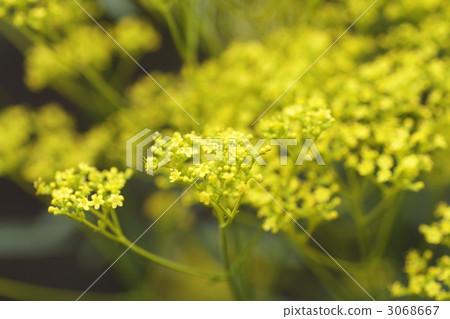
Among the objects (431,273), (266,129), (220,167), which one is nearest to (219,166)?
(220,167)

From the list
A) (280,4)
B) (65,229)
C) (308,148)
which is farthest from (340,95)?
(65,229)

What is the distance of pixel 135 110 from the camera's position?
131cm

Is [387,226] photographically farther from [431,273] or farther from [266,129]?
[266,129]

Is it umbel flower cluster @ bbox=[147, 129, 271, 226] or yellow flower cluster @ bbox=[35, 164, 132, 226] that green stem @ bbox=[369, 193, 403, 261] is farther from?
yellow flower cluster @ bbox=[35, 164, 132, 226]

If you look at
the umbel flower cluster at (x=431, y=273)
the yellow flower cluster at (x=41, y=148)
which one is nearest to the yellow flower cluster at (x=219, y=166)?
the umbel flower cluster at (x=431, y=273)

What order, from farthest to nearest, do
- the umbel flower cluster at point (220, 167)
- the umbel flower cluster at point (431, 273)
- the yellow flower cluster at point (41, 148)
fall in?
the yellow flower cluster at point (41, 148) → the umbel flower cluster at point (431, 273) → the umbel flower cluster at point (220, 167)

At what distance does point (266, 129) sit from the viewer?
817mm

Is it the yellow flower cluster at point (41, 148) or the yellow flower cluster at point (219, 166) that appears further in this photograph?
the yellow flower cluster at point (41, 148)

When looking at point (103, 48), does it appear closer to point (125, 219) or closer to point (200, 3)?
point (200, 3)

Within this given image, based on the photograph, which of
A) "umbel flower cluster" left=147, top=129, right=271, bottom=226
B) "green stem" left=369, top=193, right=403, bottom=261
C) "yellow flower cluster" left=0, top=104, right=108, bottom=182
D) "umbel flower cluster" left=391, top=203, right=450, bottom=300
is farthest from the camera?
"yellow flower cluster" left=0, top=104, right=108, bottom=182

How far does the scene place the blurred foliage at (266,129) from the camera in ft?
2.84

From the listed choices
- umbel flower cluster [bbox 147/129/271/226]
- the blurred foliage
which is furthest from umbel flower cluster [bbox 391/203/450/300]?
umbel flower cluster [bbox 147/129/271/226]

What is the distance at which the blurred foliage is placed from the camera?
2.84ft

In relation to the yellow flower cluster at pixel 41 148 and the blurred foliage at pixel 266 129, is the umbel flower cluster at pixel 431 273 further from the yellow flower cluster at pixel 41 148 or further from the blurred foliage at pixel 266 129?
the yellow flower cluster at pixel 41 148
